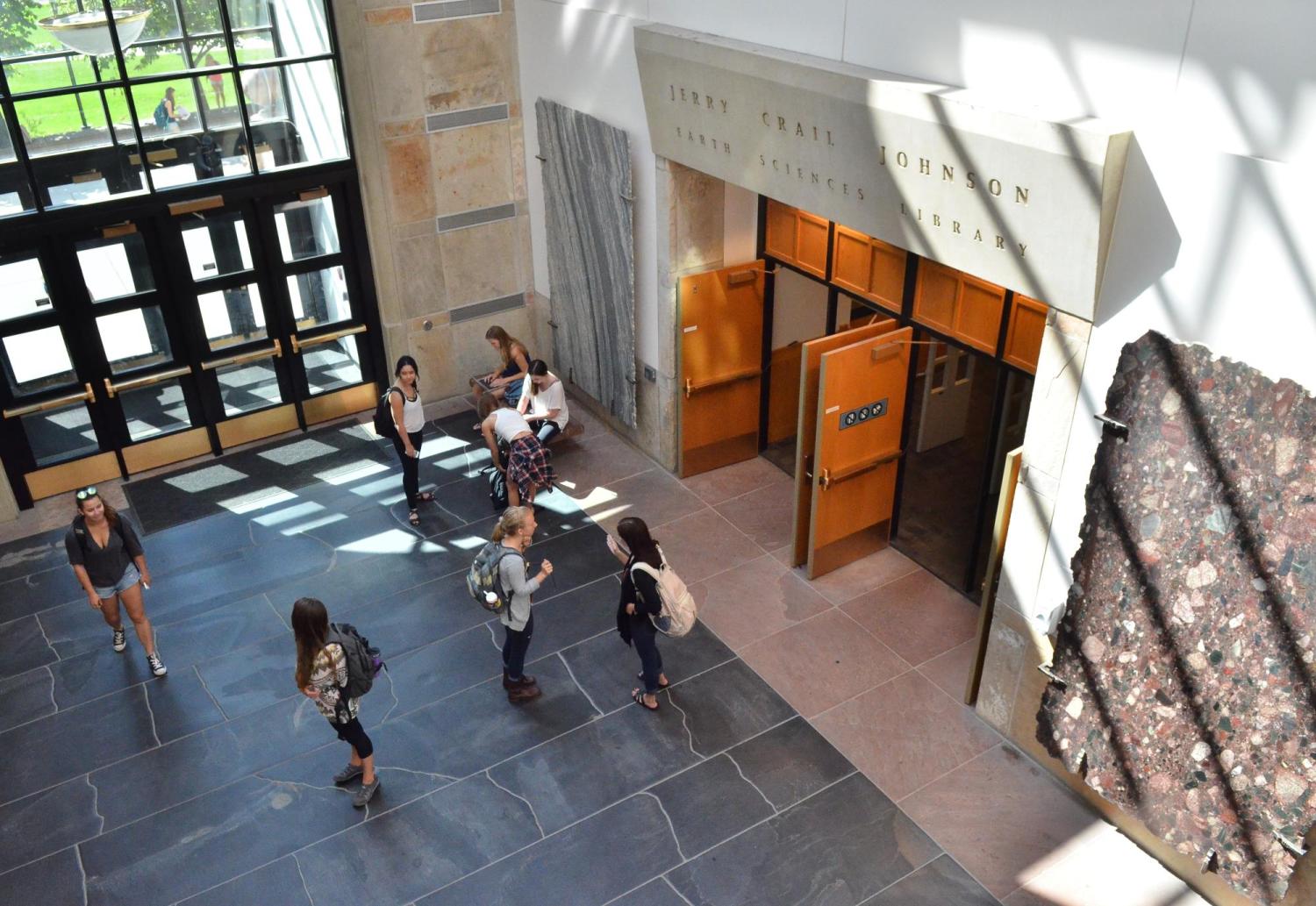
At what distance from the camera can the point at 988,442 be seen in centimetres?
712

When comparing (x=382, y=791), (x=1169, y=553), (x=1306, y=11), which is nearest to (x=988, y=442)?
(x=1169, y=553)

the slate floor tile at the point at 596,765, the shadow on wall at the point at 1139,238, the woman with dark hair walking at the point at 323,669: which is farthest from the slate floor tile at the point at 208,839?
the shadow on wall at the point at 1139,238

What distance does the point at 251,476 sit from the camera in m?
9.55

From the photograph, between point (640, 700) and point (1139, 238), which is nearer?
point (1139, 238)

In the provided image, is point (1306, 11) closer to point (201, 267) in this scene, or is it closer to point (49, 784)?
point (49, 784)

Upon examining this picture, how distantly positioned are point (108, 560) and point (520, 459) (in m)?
3.02

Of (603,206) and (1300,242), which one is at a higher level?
(1300,242)

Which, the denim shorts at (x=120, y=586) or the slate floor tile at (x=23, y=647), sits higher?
Result: the denim shorts at (x=120, y=586)

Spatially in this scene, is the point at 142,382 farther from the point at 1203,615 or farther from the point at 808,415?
the point at 1203,615

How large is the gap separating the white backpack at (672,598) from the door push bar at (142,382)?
17.9ft

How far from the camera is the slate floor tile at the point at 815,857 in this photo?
18.5 feet

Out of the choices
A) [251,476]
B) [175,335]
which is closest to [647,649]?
[251,476]

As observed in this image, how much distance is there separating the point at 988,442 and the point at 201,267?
680cm

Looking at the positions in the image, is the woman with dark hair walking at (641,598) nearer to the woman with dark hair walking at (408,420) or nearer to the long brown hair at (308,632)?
the long brown hair at (308,632)
